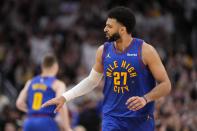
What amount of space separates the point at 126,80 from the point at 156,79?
37 centimetres

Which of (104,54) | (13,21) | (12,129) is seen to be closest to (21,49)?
(13,21)

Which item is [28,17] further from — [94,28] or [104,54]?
[104,54]

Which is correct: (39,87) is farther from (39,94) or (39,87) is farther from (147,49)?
(147,49)

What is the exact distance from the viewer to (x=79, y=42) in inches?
710

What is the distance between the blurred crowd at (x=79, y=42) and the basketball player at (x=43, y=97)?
2478 mm

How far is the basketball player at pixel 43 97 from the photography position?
10625 mm

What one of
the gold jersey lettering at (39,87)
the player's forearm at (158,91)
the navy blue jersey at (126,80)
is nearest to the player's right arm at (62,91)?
the gold jersey lettering at (39,87)

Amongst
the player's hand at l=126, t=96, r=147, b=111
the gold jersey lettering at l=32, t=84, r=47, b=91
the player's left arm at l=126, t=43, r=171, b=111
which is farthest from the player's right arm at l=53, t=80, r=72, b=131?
the player's hand at l=126, t=96, r=147, b=111

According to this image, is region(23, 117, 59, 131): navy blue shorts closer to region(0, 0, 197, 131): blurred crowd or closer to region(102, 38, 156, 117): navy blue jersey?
region(0, 0, 197, 131): blurred crowd

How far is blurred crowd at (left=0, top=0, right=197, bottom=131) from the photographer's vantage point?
1439 centimetres

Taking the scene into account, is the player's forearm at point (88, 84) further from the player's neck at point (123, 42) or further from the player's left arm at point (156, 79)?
the player's left arm at point (156, 79)

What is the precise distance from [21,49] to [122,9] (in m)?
10.7

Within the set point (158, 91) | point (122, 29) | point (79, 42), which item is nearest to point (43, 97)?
point (122, 29)

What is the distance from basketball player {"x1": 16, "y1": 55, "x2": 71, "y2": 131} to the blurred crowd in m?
2.48
